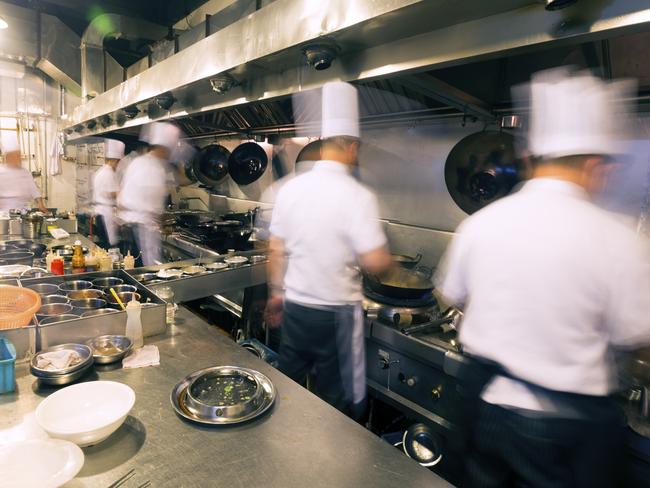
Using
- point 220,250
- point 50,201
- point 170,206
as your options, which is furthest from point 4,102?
point 220,250

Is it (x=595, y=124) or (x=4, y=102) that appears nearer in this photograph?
(x=595, y=124)

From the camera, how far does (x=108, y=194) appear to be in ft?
15.8

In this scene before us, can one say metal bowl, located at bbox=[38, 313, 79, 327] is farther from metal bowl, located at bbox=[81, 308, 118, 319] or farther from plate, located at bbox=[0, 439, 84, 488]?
plate, located at bbox=[0, 439, 84, 488]

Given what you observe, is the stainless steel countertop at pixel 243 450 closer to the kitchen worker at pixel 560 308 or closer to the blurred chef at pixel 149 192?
the kitchen worker at pixel 560 308

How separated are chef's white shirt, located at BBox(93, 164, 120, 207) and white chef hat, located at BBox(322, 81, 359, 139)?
153 inches

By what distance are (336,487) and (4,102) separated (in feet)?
30.7

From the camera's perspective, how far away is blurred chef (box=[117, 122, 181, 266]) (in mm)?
3793

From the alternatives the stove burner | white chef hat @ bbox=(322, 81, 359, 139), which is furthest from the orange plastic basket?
the stove burner

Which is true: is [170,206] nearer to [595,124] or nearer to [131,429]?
[131,429]

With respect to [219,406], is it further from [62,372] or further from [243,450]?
[62,372]

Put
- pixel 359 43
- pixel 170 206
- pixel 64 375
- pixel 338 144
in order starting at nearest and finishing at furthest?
1. pixel 64 375
2. pixel 359 43
3. pixel 338 144
4. pixel 170 206

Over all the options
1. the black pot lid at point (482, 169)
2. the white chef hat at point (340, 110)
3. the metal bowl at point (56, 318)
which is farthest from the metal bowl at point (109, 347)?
the black pot lid at point (482, 169)

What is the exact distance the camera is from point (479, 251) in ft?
4.42

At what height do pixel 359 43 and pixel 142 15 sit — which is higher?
pixel 142 15
